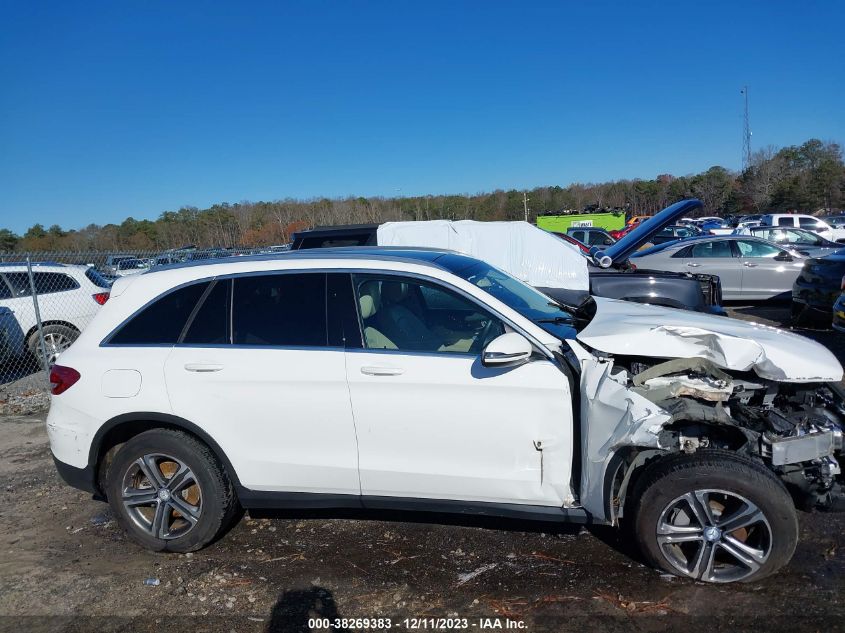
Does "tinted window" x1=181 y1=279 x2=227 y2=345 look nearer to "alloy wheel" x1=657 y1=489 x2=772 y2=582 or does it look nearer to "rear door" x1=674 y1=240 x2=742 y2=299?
"alloy wheel" x1=657 y1=489 x2=772 y2=582

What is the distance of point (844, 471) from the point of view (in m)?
3.22

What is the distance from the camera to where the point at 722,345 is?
10.5 feet

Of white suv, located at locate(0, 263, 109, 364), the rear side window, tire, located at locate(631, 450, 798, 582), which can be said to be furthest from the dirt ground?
the rear side window

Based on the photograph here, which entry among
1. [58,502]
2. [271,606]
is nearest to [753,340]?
[271,606]

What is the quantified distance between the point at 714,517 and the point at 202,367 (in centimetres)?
293

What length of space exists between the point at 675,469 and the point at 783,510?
0.54 m

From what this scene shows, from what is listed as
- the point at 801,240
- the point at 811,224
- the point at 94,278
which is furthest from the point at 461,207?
the point at 94,278

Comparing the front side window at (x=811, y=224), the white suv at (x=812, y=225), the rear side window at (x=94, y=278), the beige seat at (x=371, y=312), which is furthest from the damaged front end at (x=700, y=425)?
the front side window at (x=811, y=224)

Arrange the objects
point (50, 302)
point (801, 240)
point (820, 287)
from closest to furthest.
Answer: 1. point (820, 287)
2. point (50, 302)
3. point (801, 240)

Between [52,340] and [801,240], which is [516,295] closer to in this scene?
[52,340]

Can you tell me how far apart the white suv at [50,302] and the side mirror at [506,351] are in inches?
312

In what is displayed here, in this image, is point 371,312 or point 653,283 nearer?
point 371,312

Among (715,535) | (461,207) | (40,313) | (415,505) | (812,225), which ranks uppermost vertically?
(461,207)

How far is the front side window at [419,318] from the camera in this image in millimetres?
3357
